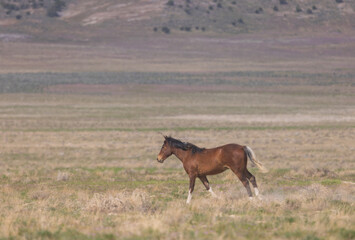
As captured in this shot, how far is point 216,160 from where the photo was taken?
47.4 ft

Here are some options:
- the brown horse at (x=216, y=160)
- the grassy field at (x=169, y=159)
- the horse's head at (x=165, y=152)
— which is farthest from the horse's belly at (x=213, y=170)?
the horse's head at (x=165, y=152)

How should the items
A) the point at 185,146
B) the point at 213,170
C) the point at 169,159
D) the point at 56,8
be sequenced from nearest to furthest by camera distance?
the point at 213,170
the point at 185,146
the point at 169,159
the point at 56,8

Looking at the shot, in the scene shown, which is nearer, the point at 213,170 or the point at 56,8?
the point at 213,170

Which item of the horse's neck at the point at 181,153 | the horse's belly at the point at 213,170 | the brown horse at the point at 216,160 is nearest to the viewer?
the brown horse at the point at 216,160

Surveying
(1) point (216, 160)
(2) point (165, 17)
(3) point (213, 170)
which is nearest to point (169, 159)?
(3) point (213, 170)

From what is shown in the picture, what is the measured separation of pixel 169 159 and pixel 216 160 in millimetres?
16372

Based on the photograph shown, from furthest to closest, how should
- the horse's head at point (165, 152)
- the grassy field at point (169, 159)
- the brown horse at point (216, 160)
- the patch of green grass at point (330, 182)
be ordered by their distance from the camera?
the patch of green grass at point (330, 182) → the horse's head at point (165, 152) → the brown horse at point (216, 160) → the grassy field at point (169, 159)

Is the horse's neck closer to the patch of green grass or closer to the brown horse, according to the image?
the brown horse

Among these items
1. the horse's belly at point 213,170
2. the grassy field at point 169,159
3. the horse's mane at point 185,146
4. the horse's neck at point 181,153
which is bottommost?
the grassy field at point 169,159

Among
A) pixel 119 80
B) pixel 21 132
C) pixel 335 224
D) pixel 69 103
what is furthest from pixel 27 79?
pixel 335 224

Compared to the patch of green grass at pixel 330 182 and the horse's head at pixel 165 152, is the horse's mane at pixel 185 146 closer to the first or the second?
the horse's head at pixel 165 152

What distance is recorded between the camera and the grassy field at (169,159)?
1105 centimetres

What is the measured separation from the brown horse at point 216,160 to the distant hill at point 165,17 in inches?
3519

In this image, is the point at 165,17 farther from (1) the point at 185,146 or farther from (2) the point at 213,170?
(2) the point at 213,170
